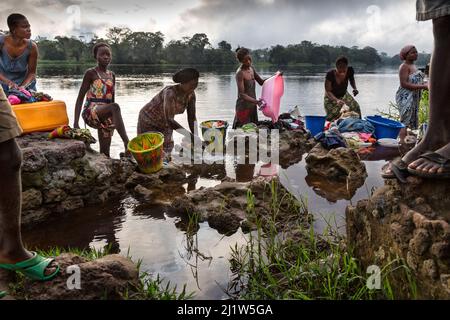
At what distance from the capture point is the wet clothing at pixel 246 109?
7160 millimetres

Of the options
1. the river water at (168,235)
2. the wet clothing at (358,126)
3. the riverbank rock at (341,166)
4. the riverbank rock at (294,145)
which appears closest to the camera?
the river water at (168,235)

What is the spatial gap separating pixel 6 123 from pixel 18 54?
3.38m

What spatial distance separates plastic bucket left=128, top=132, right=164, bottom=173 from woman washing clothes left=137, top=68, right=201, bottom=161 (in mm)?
473

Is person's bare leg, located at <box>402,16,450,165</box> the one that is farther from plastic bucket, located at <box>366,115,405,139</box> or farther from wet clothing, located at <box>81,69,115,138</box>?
plastic bucket, located at <box>366,115,405,139</box>

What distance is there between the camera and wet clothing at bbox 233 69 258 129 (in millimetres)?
7160

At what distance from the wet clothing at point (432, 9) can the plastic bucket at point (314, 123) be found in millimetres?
4979

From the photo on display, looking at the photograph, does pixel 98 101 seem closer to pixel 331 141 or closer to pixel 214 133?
pixel 214 133

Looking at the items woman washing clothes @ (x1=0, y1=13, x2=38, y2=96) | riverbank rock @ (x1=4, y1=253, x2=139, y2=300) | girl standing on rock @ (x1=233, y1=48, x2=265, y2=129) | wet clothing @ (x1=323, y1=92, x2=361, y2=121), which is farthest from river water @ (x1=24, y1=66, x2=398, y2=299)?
wet clothing @ (x1=323, y1=92, x2=361, y2=121)

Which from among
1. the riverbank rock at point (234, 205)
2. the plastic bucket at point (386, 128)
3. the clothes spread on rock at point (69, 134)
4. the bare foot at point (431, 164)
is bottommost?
the riverbank rock at point (234, 205)

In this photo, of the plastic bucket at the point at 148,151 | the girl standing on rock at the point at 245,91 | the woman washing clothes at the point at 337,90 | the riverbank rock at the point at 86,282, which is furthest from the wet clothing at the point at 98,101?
the woman washing clothes at the point at 337,90

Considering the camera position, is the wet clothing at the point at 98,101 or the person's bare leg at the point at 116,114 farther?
the wet clothing at the point at 98,101

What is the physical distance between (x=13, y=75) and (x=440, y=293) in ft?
16.1

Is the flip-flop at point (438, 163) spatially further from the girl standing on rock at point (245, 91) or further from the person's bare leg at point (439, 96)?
the girl standing on rock at point (245, 91)

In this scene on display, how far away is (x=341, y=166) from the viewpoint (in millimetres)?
5047
